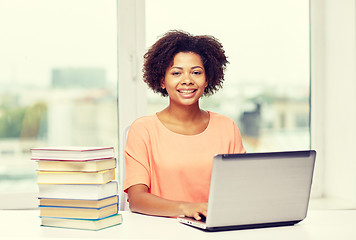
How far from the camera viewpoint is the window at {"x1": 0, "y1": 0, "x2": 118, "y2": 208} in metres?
2.90

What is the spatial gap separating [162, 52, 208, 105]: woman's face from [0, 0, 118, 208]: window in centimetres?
109

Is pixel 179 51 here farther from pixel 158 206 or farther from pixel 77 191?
pixel 77 191

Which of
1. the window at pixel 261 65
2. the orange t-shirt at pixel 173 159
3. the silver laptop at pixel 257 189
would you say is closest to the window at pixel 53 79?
the window at pixel 261 65

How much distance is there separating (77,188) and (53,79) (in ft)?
5.47

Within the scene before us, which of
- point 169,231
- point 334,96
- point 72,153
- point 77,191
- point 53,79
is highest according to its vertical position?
point 53,79

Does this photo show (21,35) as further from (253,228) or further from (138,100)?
(253,228)

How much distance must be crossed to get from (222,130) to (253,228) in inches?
28.6

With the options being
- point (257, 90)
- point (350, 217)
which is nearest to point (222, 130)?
point (350, 217)

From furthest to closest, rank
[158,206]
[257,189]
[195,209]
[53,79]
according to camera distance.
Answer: [53,79]
[158,206]
[195,209]
[257,189]

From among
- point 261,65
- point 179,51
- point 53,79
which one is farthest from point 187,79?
point 261,65

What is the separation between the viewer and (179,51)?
2.00m

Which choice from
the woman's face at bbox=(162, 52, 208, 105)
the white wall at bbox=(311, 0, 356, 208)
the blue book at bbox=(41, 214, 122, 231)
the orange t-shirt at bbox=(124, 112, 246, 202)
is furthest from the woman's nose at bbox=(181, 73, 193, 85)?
the white wall at bbox=(311, 0, 356, 208)

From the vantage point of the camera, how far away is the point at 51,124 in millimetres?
2953

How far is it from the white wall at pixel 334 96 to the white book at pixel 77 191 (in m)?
1.97
